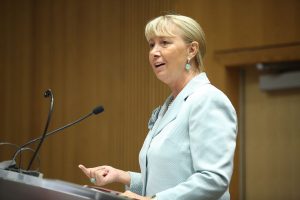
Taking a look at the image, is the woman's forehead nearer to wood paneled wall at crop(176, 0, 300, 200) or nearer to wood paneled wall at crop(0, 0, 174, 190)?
wood paneled wall at crop(176, 0, 300, 200)

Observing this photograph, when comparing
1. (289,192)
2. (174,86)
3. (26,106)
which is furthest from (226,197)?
(26,106)

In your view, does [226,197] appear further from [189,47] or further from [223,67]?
[223,67]

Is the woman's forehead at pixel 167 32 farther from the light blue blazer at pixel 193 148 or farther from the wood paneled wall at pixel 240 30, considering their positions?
the wood paneled wall at pixel 240 30

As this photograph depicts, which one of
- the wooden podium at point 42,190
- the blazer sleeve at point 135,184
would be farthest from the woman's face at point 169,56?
the wooden podium at point 42,190

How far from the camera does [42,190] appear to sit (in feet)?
4.36

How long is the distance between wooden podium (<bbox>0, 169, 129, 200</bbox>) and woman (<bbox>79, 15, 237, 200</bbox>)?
300mm

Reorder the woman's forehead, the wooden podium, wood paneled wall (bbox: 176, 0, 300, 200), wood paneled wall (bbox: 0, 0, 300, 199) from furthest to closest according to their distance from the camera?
wood paneled wall (bbox: 0, 0, 300, 199)
wood paneled wall (bbox: 176, 0, 300, 200)
the woman's forehead
the wooden podium

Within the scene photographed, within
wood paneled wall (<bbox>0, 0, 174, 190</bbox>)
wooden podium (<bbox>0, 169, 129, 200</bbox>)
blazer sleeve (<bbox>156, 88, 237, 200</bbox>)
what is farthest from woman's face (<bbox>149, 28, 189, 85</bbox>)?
wood paneled wall (<bbox>0, 0, 174, 190</bbox>)

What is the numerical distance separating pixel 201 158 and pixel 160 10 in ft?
10.5

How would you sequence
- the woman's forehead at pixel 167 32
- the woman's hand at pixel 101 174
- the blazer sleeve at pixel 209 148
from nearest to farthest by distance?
the blazer sleeve at pixel 209 148 → the woman's hand at pixel 101 174 → the woman's forehead at pixel 167 32

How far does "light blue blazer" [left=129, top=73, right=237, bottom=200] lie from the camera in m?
1.63

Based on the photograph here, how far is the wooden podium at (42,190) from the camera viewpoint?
1281mm

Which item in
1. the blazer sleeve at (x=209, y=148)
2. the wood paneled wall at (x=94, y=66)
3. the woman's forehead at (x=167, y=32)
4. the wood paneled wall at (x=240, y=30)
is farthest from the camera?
the wood paneled wall at (x=94, y=66)

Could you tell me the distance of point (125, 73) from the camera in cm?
492
